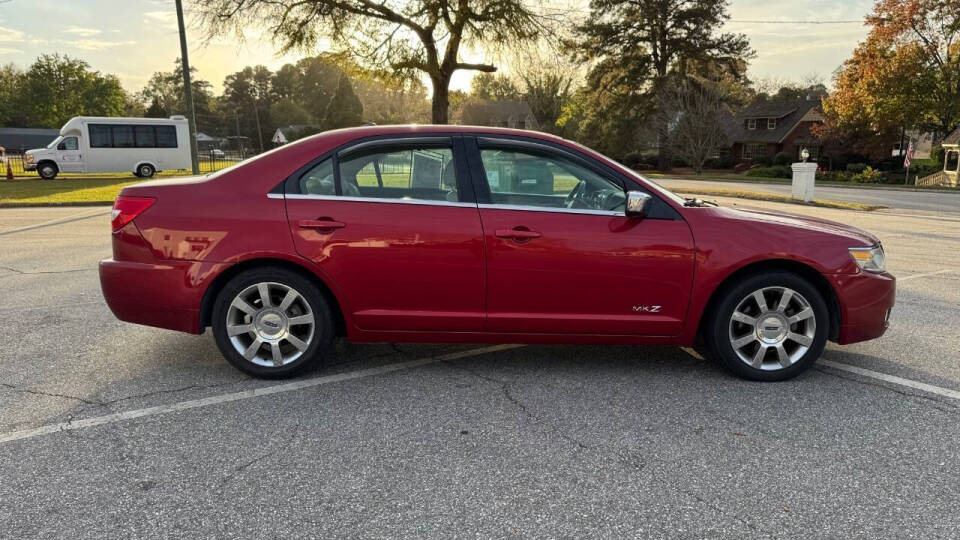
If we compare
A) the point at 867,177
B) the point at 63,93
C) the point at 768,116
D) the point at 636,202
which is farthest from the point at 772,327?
the point at 63,93

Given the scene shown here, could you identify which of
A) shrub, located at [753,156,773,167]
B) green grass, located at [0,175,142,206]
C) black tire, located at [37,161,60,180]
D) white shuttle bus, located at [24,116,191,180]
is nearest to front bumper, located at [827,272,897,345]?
green grass, located at [0,175,142,206]

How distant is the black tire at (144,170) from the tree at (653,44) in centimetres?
3012

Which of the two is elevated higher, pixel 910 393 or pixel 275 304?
pixel 275 304

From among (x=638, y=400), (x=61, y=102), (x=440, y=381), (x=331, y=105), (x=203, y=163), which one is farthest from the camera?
(x=61, y=102)

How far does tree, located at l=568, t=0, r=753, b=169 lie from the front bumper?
147ft

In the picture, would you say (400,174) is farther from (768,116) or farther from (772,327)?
(768,116)

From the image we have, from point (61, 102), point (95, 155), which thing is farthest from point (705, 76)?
point (61, 102)

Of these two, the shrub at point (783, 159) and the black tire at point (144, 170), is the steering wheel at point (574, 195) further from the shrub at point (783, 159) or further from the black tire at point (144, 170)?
the shrub at point (783, 159)

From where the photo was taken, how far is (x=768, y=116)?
60.6 meters

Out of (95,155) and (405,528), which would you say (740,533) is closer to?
(405,528)

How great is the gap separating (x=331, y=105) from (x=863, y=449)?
61.6 m

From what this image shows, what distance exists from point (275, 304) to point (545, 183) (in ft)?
6.11

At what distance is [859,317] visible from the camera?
402cm

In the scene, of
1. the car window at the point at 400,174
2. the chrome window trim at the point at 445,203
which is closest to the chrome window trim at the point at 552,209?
the chrome window trim at the point at 445,203
